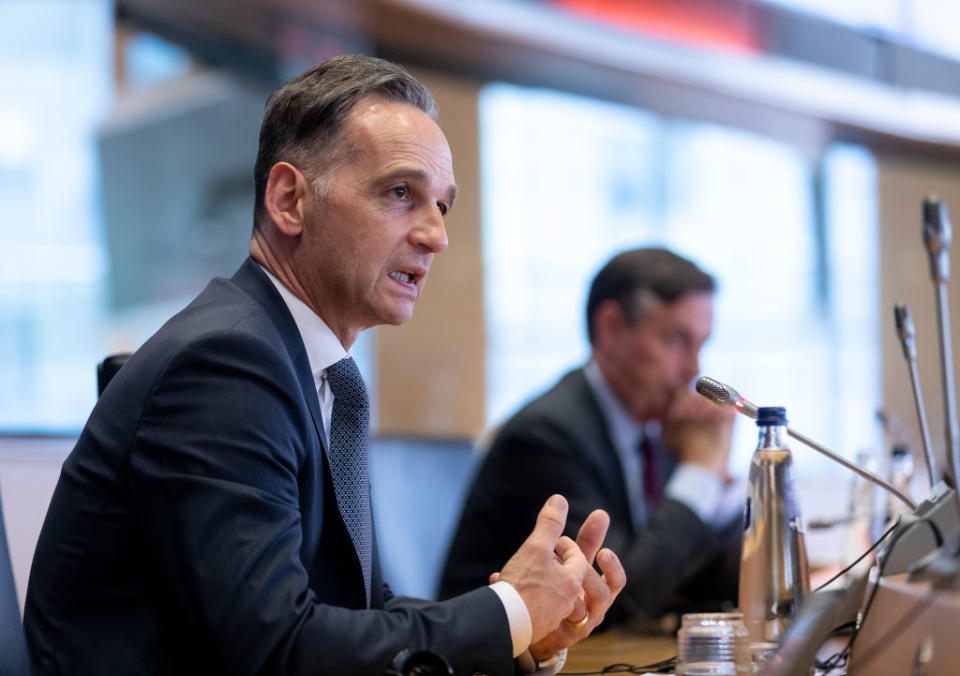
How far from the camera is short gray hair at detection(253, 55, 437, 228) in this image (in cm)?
136

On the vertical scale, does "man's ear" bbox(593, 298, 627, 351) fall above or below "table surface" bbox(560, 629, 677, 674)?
above

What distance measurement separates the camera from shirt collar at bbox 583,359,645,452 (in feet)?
7.95

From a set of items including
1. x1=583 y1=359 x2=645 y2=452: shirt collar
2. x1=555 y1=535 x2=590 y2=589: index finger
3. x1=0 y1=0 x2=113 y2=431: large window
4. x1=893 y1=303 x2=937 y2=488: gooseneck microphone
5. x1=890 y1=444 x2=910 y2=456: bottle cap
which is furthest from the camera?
x1=0 y1=0 x2=113 y2=431: large window

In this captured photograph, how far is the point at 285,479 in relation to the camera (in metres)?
A: 1.12

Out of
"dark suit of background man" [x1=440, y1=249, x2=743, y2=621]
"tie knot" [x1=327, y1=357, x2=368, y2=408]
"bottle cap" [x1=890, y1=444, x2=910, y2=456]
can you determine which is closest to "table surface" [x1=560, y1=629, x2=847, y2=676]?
"dark suit of background man" [x1=440, y1=249, x2=743, y2=621]

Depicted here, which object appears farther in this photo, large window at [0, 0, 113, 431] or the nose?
large window at [0, 0, 113, 431]

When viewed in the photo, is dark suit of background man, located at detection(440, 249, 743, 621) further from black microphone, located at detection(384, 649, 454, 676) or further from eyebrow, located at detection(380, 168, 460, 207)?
black microphone, located at detection(384, 649, 454, 676)

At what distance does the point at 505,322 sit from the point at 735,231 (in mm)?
1292

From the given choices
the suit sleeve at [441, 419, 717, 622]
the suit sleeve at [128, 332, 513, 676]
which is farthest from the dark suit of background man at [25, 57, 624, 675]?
the suit sleeve at [441, 419, 717, 622]

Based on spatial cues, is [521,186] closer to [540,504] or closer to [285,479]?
[540,504]

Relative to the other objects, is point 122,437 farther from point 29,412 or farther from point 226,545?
point 29,412

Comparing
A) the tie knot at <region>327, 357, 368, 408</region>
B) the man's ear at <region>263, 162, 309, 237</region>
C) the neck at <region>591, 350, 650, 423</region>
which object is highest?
the man's ear at <region>263, 162, 309, 237</region>

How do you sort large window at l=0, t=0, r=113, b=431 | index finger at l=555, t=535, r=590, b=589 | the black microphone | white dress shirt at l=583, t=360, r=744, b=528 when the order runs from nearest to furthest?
the black microphone, index finger at l=555, t=535, r=590, b=589, white dress shirt at l=583, t=360, r=744, b=528, large window at l=0, t=0, r=113, b=431

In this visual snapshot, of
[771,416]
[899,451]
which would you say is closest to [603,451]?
[899,451]
